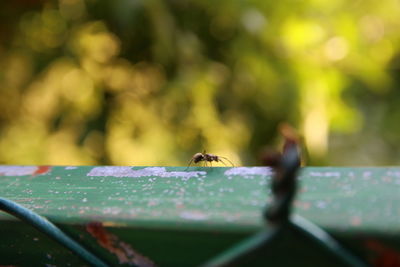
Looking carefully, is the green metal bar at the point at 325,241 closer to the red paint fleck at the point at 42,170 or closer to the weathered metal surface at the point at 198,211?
the weathered metal surface at the point at 198,211

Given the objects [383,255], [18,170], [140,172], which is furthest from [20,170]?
[383,255]

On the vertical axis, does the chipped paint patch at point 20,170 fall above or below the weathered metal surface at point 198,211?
above

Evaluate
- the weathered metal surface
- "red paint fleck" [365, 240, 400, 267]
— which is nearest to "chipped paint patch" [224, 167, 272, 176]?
the weathered metal surface

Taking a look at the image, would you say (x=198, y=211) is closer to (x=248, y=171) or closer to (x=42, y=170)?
(x=248, y=171)

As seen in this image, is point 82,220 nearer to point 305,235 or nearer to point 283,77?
point 305,235

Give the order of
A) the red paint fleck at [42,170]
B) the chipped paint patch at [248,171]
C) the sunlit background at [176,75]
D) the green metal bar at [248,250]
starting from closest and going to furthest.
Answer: the green metal bar at [248,250]
the chipped paint patch at [248,171]
the red paint fleck at [42,170]
the sunlit background at [176,75]

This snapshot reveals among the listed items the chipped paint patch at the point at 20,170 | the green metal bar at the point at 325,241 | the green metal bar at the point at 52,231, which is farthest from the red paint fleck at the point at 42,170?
the green metal bar at the point at 325,241

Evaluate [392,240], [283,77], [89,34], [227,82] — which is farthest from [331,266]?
[89,34]
